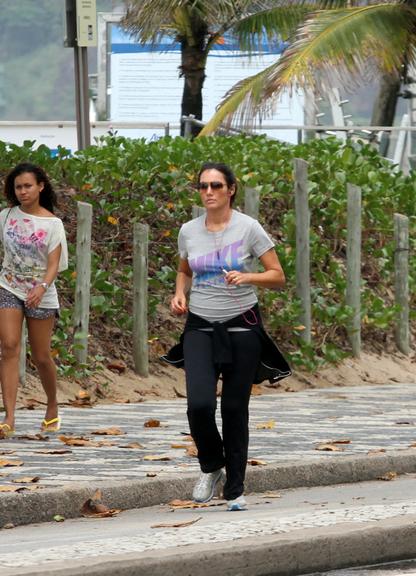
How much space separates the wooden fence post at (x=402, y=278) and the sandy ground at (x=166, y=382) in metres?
0.20

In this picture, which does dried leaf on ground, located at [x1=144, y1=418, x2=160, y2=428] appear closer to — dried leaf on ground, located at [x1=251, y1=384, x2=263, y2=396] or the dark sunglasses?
dried leaf on ground, located at [x1=251, y1=384, x2=263, y2=396]

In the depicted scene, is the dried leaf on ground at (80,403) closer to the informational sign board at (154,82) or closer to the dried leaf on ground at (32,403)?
the dried leaf on ground at (32,403)

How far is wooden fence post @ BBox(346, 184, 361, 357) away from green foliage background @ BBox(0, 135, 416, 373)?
0.14 m

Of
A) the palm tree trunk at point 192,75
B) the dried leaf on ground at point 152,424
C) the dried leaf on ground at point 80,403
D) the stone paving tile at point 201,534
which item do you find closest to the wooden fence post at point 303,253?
the dried leaf on ground at point 80,403

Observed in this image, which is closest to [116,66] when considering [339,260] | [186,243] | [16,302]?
[339,260]

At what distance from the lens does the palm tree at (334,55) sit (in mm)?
22483

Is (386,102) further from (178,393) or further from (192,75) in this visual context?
(178,393)

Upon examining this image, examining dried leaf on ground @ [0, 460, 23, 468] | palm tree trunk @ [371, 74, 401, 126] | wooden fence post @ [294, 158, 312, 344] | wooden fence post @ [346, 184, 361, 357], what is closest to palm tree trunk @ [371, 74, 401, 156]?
palm tree trunk @ [371, 74, 401, 126]

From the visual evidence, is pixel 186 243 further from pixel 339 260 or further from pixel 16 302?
pixel 339 260

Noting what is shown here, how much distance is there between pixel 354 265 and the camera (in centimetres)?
1733

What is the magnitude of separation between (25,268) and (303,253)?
5157 millimetres

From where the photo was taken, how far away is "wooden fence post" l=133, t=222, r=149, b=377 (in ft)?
50.1

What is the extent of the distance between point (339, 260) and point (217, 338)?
9.21m

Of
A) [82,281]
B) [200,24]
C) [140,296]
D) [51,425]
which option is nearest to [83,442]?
[51,425]
